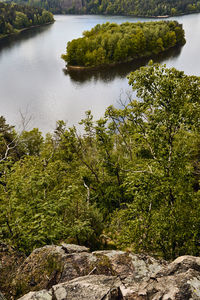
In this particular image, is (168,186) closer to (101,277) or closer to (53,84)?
(101,277)

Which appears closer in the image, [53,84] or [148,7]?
[53,84]

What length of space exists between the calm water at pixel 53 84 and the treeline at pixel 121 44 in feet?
17.6

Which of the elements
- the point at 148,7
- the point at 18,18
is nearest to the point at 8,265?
the point at 18,18

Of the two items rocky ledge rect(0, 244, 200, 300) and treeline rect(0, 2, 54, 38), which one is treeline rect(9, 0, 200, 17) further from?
rocky ledge rect(0, 244, 200, 300)

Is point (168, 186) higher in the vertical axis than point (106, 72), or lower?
lower

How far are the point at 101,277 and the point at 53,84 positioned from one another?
56.0m

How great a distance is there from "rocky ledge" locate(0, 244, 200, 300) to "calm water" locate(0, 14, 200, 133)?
27.5m

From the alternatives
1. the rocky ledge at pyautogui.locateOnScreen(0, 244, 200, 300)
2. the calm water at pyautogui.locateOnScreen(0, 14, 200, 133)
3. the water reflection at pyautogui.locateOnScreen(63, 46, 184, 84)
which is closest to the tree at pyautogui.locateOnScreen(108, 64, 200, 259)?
the rocky ledge at pyautogui.locateOnScreen(0, 244, 200, 300)

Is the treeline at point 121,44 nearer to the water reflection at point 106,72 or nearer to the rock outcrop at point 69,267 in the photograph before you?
the water reflection at point 106,72

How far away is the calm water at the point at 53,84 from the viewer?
1725 inches

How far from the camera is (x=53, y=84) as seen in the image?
185 ft

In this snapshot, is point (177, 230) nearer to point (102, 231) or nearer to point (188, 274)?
point (188, 274)

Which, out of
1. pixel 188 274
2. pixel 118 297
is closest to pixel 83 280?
pixel 118 297

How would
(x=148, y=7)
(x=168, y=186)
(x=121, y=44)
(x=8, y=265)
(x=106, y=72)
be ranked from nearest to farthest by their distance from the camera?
(x=8, y=265) → (x=168, y=186) → (x=106, y=72) → (x=121, y=44) → (x=148, y=7)
